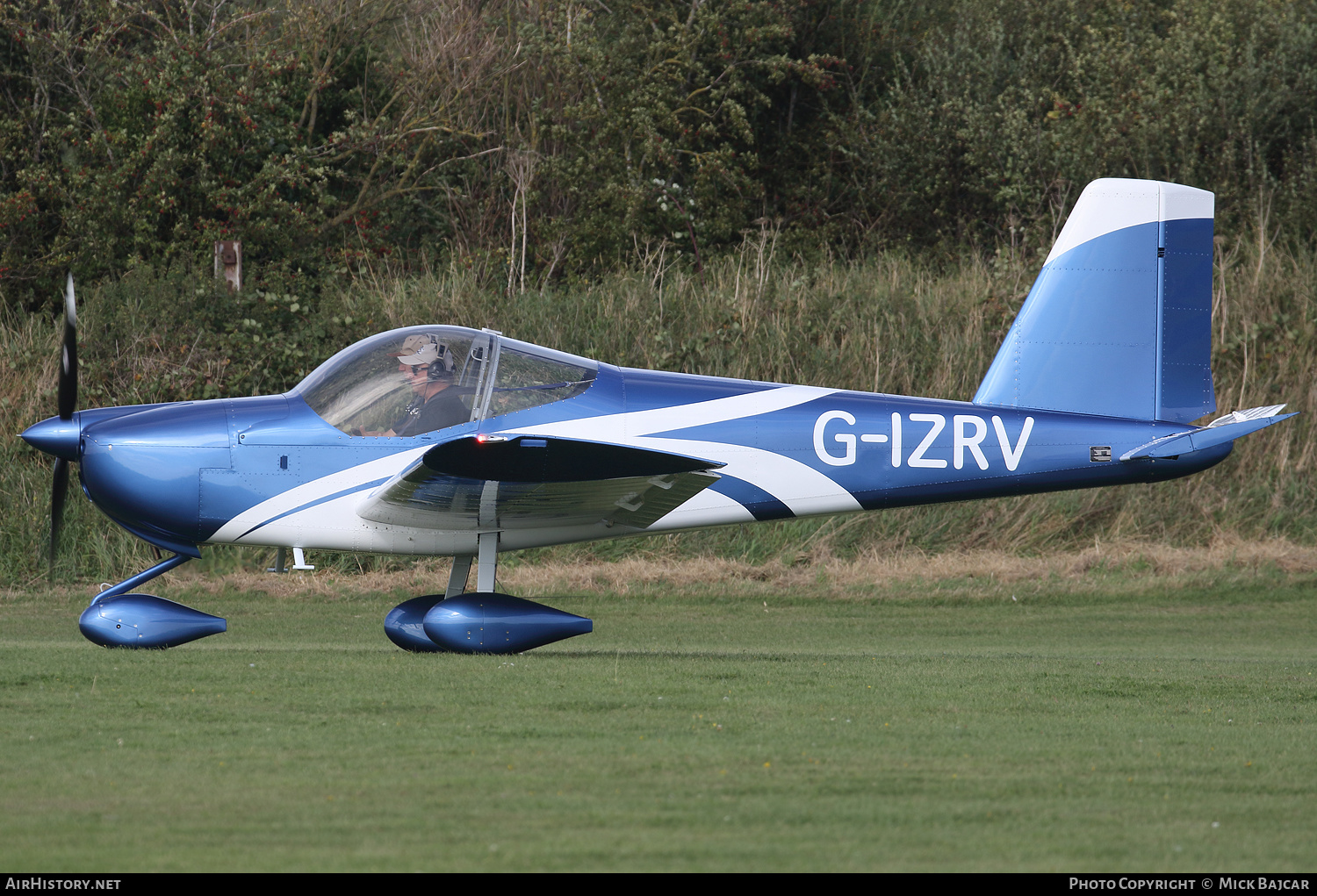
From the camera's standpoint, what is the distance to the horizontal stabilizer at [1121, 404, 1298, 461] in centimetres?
848

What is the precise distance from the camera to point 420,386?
328 inches

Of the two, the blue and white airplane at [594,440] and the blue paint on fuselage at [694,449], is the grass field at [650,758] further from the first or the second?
the blue paint on fuselage at [694,449]

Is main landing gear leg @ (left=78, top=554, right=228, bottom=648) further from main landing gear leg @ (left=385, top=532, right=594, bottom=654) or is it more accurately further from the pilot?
the pilot

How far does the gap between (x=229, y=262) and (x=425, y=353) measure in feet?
34.4

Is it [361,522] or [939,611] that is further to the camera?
[939,611]

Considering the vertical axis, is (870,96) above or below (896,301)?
above

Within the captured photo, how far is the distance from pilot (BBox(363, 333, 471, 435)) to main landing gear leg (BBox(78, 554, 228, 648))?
1627mm

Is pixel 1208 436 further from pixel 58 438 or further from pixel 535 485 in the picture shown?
pixel 58 438

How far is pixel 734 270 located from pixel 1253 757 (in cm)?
1314

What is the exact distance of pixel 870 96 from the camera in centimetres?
2530

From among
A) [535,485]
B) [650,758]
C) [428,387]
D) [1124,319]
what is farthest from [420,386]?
[1124,319]

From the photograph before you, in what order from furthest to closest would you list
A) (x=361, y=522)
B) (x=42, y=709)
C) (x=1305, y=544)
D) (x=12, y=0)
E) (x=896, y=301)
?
1. (x=12, y=0)
2. (x=896, y=301)
3. (x=1305, y=544)
4. (x=361, y=522)
5. (x=42, y=709)

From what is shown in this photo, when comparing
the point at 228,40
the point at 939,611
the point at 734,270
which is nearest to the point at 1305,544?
the point at 939,611
